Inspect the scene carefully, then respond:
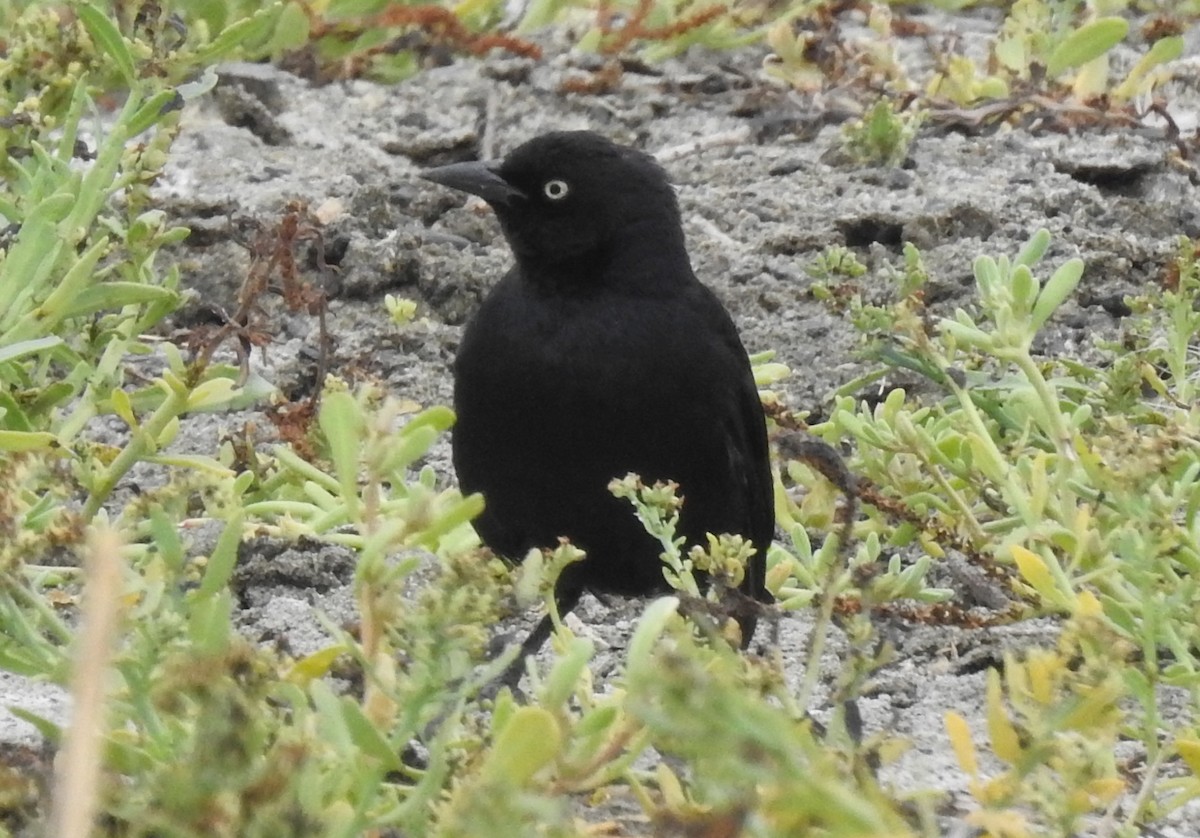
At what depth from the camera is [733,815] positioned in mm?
1211

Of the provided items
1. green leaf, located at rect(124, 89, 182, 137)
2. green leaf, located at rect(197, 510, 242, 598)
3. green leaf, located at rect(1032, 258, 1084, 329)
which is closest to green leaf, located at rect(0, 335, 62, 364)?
green leaf, located at rect(124, 89, 182, 137)

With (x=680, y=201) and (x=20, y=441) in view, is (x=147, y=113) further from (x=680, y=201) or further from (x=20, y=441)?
(x=680, y=201)

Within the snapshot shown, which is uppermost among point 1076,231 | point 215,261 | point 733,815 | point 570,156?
point 733,815

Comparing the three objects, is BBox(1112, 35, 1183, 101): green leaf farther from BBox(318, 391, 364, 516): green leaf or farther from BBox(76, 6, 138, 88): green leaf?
BBox(318, 391, 364, 516): green leaf

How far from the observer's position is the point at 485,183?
3779 mm

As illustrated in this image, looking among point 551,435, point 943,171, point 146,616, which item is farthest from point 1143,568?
point 943,171

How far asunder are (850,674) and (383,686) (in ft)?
1.45

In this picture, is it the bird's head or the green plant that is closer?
the green plant

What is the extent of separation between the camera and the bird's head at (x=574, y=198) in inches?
143

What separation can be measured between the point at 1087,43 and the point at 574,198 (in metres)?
2.06

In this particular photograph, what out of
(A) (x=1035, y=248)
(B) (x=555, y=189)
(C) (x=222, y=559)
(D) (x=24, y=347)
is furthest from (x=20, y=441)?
(A) (x=1035, y=248)

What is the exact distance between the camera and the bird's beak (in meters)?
3.76

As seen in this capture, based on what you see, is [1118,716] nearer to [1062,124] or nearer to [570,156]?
[570,156]

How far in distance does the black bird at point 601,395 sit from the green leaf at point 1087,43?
1.90 metres
